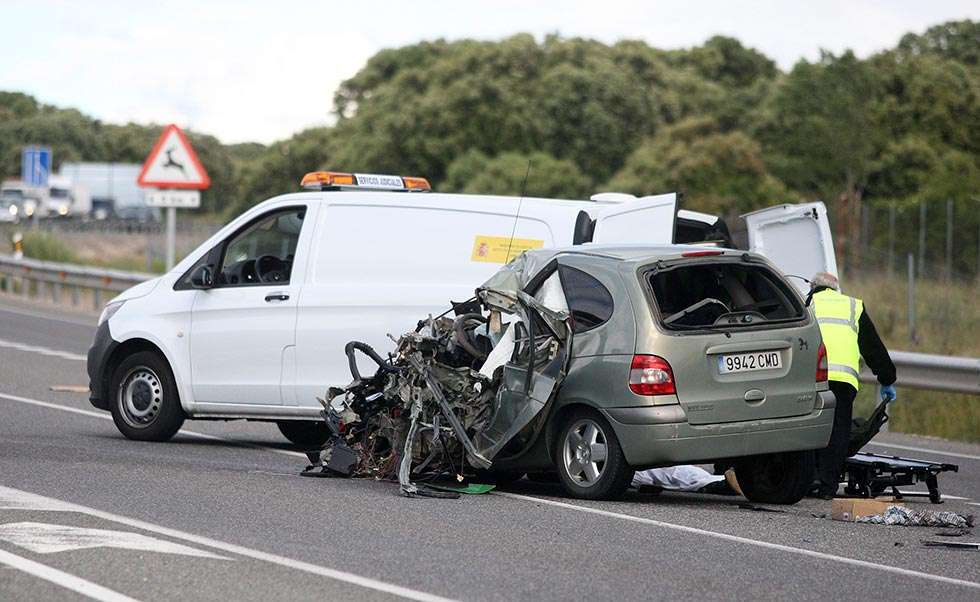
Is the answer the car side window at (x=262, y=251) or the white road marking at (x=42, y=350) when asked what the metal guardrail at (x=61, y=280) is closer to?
the white road marking at (x=42, y=350)

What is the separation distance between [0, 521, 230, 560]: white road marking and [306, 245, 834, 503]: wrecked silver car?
2.32m

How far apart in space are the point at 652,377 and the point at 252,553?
9.22 ft

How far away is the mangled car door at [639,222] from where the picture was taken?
1159 centimetres

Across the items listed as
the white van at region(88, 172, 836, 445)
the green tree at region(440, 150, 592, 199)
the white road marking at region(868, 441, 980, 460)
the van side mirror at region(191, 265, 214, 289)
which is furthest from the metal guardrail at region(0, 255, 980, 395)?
the green tree at region(440, 150, 592, 199)

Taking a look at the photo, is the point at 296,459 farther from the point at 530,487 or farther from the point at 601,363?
the point at 601,363

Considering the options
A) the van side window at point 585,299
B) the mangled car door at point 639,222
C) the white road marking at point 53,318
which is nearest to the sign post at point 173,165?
the white road marking at point 53,318

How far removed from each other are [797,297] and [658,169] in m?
41.7

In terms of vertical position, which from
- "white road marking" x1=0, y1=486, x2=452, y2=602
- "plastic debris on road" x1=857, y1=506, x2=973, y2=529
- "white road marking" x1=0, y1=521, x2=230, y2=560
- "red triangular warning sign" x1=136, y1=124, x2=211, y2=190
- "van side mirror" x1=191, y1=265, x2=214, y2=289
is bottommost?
"plastic debris on road" x1=857, y1=506, x2=973, y2=529

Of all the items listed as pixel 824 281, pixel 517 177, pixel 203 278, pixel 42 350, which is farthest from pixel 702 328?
pixel 517 177

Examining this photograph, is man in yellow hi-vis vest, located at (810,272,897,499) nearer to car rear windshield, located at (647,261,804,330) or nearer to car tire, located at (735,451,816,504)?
car tire, located at (735,451,816,504)

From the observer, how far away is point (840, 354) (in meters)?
11.0

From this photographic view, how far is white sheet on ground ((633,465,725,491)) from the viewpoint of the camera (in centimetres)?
1095

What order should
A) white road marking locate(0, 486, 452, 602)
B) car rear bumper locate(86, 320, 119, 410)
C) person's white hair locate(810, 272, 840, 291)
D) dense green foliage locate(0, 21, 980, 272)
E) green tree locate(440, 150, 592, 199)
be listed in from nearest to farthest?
white road marking locate(0, 486, 452, 602) < person's white hair locate(810, 272, 840, 291) < car rear bumper locate(86, 320, 119, 410) < dense green foliage locate(0, 21, 980, 272) < green tree locate(440, 150, 592, 199)

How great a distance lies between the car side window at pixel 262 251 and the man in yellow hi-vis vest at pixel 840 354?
3940 mm
